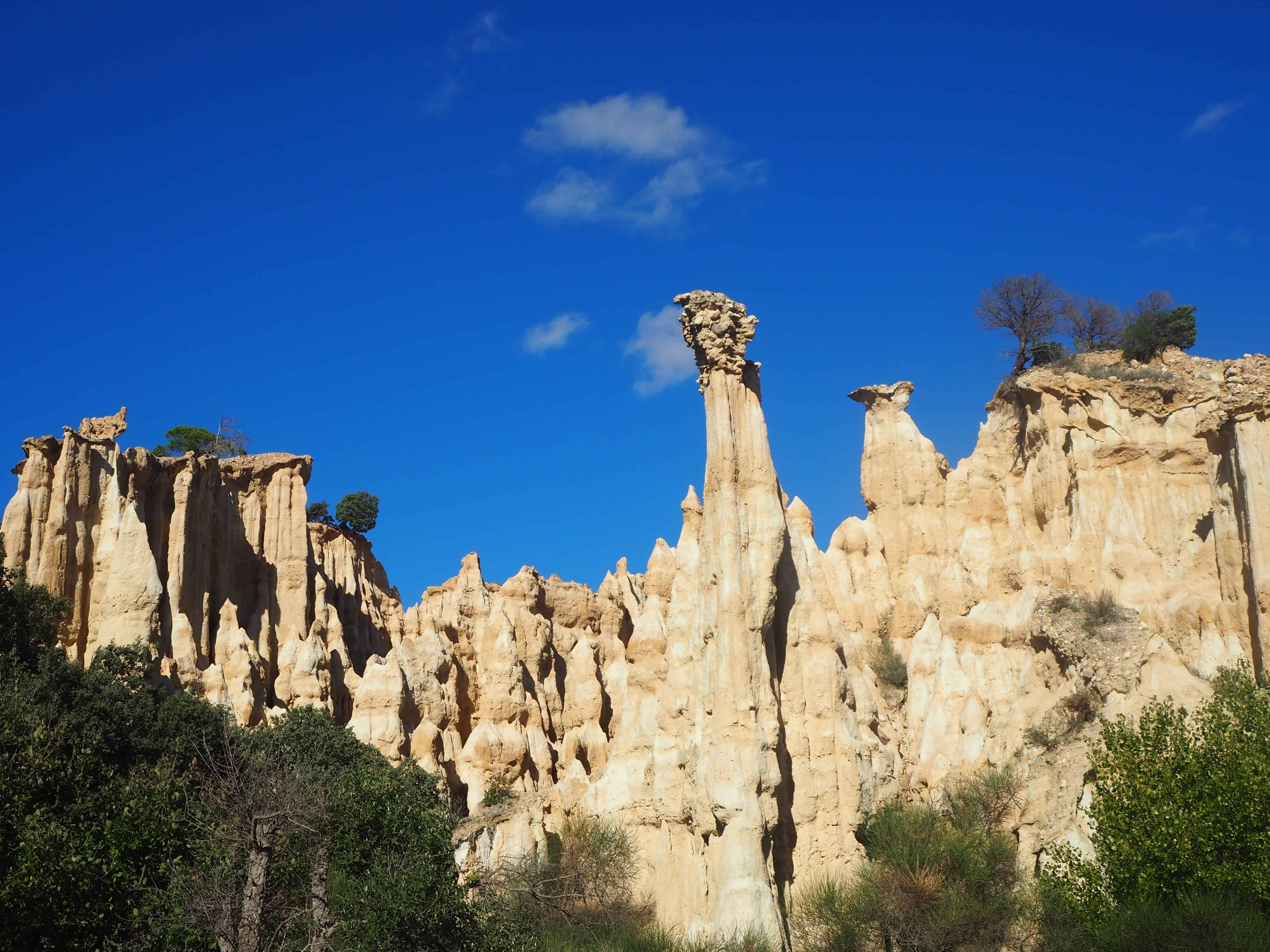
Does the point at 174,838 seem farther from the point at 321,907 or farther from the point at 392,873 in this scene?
the point at 392,873

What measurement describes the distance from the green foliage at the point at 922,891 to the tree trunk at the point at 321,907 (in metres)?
11.2

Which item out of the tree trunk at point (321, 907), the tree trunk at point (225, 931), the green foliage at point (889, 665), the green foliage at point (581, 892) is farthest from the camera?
the green foliage at point (889, 665)

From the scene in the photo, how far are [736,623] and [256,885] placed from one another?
13332 millimetres

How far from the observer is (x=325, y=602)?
58.7 meters

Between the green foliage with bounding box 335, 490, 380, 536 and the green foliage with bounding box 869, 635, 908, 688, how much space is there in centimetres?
3784

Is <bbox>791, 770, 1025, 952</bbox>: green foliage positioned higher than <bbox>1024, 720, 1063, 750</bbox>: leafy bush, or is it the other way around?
<bbox>1024, 720, 1063, 750</bbox>: leafy bush

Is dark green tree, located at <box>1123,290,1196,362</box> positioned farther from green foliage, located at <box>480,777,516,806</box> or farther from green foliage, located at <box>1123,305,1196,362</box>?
green foliage, located at <box>480,777,516,806</box>

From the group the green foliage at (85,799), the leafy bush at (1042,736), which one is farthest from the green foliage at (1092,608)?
the green foliage at (85,799)

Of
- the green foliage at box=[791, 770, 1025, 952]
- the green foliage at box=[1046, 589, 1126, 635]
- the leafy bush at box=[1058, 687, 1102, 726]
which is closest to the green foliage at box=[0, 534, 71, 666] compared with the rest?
the green foliage at box=[791, 770, 1025, 952]

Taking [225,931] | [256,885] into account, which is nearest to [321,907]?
[256,885]

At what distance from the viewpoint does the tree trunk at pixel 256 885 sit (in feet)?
78.8

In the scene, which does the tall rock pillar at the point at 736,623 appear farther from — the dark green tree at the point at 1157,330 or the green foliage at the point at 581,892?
the dark green tree at the point at 1157,330

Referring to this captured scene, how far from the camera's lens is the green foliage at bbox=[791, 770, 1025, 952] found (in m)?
29.8

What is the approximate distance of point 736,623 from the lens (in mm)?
32719
